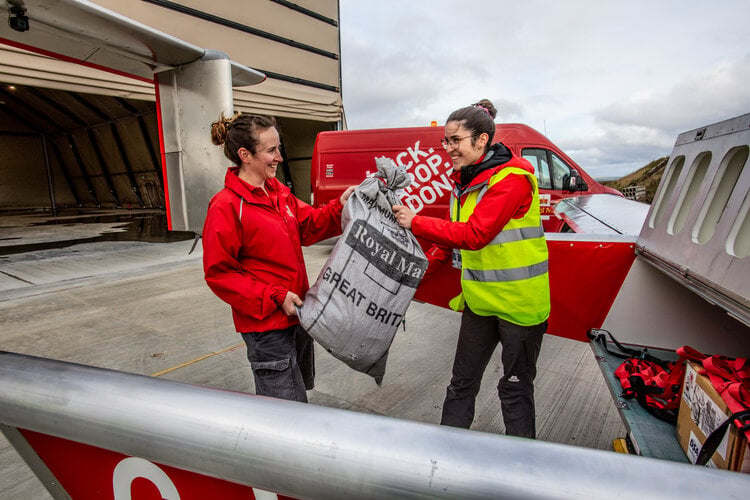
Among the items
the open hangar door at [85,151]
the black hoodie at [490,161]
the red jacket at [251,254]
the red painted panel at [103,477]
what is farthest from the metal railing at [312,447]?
the open hangar door at [85,151]

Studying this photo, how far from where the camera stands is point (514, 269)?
1885mm

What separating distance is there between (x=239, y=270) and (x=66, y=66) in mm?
7736

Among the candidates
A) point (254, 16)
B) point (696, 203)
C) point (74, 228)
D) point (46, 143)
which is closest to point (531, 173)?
point (696, 203)

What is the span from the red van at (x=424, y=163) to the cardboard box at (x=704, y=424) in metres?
5.40

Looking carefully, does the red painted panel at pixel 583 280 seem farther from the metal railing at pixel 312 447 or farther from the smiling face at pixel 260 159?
the metal railing at pixel 312 447

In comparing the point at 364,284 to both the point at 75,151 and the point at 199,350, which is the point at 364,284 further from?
the point at 75,151

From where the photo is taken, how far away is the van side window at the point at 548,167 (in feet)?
24.1

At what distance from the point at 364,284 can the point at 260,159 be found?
2.40 ft

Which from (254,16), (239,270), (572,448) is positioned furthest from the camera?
(254,16)

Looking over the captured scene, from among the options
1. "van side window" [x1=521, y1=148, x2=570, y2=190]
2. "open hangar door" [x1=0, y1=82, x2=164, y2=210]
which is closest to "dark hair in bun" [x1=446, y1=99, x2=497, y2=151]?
"van side window" [x1=521, y1=148, x2=570, y2=190]

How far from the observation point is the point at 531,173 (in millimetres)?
1876

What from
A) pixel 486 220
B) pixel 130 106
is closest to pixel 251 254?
pixel 486 220

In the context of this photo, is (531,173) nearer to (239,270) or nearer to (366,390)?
(239,270)

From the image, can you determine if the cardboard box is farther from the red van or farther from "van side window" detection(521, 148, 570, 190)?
"van side window" detection(521, 148, 570, 190)
